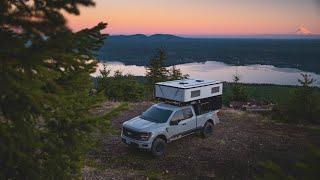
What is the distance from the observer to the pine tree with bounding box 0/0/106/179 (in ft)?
11.0

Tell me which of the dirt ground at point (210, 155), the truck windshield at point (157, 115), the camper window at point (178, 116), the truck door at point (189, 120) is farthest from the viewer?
the truck door at point (189, 120)

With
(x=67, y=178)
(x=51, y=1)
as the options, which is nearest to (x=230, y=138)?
(x=67, y=178)

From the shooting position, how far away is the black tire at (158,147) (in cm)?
1604

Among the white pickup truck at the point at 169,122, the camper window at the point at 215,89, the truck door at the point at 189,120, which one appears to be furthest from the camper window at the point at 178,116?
the camper window at the point at 215,89

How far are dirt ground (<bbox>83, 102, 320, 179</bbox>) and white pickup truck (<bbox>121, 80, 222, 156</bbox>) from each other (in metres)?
0.70

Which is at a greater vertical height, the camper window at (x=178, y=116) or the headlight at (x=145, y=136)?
the camper window at (x=178, y=116)

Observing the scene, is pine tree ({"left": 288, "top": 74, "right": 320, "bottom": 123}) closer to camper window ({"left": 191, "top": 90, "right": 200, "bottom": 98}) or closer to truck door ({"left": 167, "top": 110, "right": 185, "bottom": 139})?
camper window ({"left": 191, "top": 90, "right": 200, "bottom": 98})

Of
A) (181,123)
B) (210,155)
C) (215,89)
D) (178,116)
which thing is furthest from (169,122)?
(215,89)

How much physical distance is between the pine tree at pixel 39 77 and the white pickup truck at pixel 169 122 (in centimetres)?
974

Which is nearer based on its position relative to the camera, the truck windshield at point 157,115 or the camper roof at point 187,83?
the truck windshield at point 157,115

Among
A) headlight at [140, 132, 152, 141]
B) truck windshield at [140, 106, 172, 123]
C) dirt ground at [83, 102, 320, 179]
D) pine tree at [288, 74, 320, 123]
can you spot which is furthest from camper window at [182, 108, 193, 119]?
pine tree at [288, 74, 320, 123]

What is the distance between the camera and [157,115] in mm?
17031

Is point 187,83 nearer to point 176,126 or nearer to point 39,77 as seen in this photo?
point 176,126

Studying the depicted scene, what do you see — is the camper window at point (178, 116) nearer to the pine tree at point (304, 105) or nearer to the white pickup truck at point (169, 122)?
the white pickup truck at point (169, 122)
